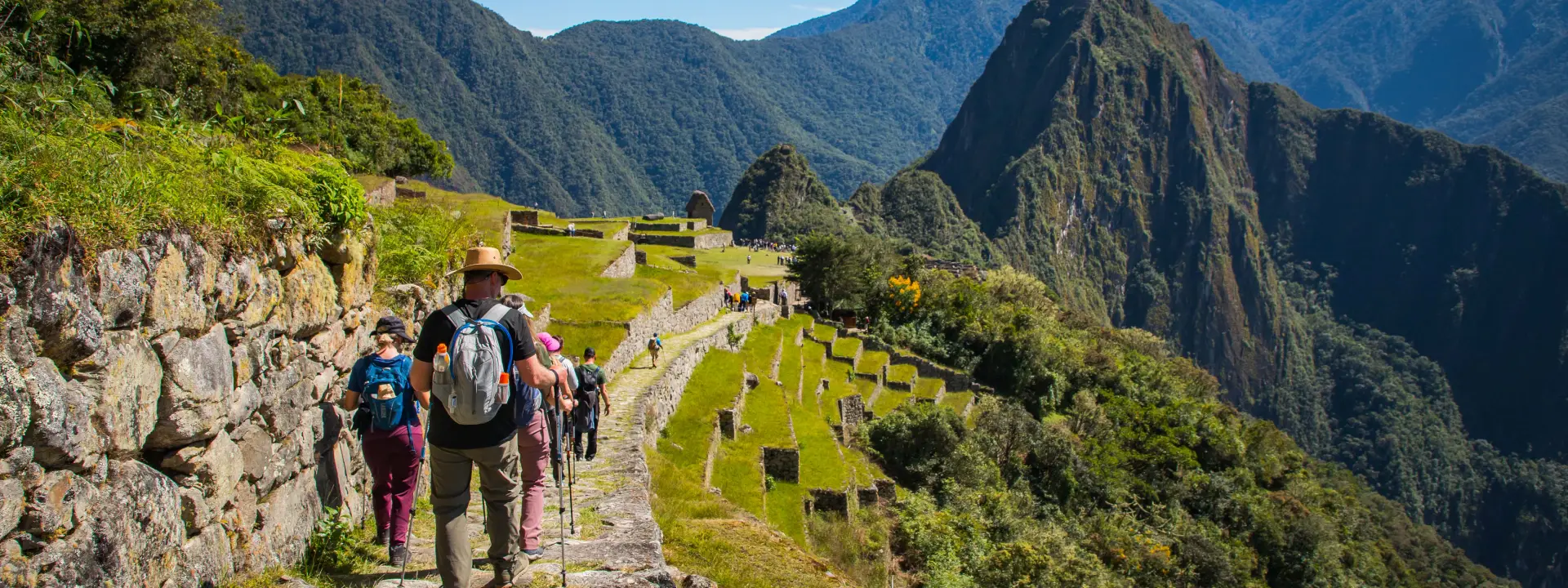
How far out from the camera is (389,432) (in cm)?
620

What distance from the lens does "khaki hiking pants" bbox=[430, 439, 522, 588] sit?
17.1 ft

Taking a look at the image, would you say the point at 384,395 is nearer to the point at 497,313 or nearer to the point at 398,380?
the point at 398,380

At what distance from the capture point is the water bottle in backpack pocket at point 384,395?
6086 millimetres

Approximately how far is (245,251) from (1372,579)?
174ft

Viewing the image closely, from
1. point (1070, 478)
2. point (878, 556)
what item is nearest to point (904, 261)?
point (1070, 478)

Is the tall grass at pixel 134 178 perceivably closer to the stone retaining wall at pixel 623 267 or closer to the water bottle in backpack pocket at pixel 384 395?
the water bottle in backpack pocket at pixel 384 395

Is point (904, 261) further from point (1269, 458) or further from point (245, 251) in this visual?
point (245, 251)

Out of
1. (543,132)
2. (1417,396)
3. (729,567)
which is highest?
(543,132)

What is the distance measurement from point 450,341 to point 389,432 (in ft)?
4.83

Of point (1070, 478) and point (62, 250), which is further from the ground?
point (62, 250)

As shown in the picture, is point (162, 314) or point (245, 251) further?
→ point (245, 251)

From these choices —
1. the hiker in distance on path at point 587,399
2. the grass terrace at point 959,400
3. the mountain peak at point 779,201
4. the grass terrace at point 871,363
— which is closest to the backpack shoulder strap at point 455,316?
the hiker in distance on path at point 587,399

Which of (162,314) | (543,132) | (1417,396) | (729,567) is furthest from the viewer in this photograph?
(1417,396)

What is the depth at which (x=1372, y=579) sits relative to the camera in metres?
45.2
